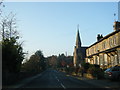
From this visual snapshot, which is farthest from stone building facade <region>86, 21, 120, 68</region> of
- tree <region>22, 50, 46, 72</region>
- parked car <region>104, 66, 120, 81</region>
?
tree <region>22, 50, 46, 72</region>

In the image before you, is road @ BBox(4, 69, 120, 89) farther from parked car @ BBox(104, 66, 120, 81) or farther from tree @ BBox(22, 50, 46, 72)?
tree @ BBox(22, 50, 46, 72)

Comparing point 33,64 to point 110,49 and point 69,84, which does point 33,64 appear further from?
point 69,84

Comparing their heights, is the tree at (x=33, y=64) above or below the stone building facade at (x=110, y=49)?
below

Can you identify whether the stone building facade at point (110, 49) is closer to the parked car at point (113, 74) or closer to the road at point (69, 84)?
the parked car at point (113, 74)

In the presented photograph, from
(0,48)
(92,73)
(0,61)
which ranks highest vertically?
(0,48)

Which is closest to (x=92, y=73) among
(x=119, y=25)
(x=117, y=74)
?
(x=117, y=74)

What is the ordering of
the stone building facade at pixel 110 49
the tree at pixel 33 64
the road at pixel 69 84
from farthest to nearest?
1. the tree at pixel 33 64
2. the stone building facade at pixel 110 49
3. the road at pixel 69 84

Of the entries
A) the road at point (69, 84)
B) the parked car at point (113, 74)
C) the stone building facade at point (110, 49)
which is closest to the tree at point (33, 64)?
the stone building facade at point (110, 49)

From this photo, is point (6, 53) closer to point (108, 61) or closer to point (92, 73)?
point (92, 73)

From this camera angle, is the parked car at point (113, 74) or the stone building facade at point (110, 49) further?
the stone building facade at point (110, 49)

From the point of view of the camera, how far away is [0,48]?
22.8m

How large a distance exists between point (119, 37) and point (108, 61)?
26.9 feet

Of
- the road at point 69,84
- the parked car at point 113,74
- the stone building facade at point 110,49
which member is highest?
the stone building facade at point 110,49

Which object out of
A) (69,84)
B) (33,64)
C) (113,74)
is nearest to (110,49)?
(113,74)
